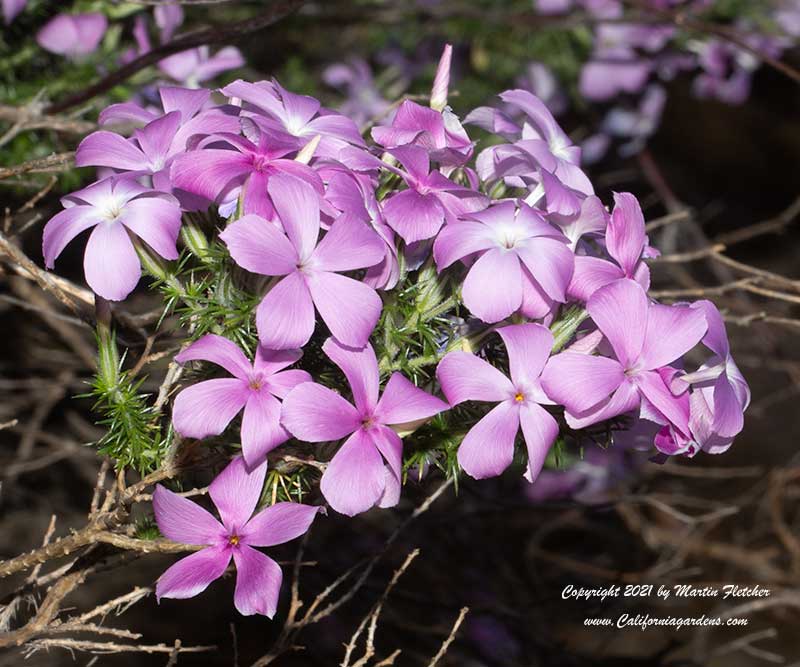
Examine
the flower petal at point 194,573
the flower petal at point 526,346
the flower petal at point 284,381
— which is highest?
the flower petal at point 284,381

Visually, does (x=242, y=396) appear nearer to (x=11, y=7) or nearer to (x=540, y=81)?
(x=11, y=7)

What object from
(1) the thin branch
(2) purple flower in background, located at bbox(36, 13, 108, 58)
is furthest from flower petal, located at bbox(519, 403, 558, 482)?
(2) purple flower in background, located at bbox(36, 13, 108, 58)

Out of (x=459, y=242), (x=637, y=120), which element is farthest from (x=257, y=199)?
(x=637, y=120)

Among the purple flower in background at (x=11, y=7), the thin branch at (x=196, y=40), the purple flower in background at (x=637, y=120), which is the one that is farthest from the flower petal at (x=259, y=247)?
A: the purple flower in background at (x=637, y=120)

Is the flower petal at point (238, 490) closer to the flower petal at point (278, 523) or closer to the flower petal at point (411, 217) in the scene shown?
the flower petal at point (278, 523)

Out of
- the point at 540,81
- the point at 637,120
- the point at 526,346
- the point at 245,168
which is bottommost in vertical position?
the point at 637,120

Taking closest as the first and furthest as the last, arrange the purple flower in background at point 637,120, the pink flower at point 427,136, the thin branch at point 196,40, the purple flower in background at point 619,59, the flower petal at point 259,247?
the flower petal at point 259,247 < the pink flower at point 427,136 < the thin branch at point 196,40 < the purple flower in background at point 619,59 < the purple flower in background at point 637,120

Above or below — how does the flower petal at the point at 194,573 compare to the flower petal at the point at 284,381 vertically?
below

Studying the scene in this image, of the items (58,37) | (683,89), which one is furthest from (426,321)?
(683,89)
